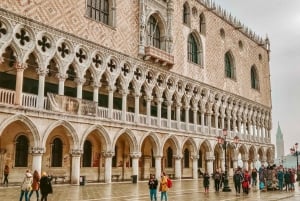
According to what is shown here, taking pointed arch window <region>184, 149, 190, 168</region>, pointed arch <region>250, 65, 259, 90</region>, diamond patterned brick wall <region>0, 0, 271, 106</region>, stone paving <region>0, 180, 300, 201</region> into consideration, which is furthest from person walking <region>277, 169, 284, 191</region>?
pointed arch <region>250, 65, 259, 90</region>

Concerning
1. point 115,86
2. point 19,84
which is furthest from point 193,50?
point 19,84

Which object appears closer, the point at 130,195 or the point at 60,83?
the point at 130,195

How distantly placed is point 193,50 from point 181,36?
246 cm

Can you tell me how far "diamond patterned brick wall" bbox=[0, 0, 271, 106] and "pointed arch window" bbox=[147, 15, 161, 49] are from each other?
51.4 inches

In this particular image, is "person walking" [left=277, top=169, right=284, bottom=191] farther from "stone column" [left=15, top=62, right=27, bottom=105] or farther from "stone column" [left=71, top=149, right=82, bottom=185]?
"stone column" [left=15, top=62, right=27, bottom=105]

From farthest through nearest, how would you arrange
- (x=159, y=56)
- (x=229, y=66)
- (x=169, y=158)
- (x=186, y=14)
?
(x=229, y=66), (x=186, y=14), (x=169, y=158), (x=159, y=56)

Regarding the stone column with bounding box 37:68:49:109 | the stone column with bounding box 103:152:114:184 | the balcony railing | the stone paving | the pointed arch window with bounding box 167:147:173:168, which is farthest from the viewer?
the pointed arch window with bounding box 167:147:173:168

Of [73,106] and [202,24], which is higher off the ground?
[202,24]

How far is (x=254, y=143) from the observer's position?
37.1 meters

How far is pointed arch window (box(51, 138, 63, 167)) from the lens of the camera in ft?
65.5

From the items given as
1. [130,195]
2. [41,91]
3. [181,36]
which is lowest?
[130,195]

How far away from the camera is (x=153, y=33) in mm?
25797

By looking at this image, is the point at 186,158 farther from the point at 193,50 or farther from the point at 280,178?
the point at 280,178

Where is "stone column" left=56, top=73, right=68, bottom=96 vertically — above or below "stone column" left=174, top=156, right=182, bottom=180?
above
